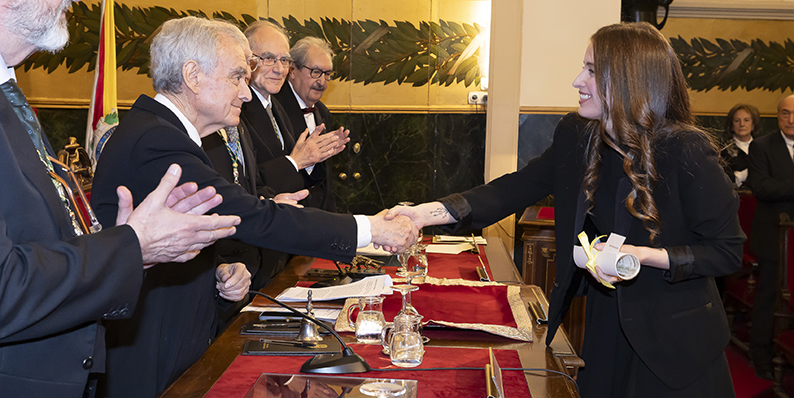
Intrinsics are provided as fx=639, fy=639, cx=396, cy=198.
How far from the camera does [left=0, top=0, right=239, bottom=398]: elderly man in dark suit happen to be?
3.66ft

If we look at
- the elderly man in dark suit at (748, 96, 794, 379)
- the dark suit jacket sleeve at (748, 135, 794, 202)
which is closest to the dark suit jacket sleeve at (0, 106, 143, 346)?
the elderly man in dark suit at (748, 96, 794, 379)

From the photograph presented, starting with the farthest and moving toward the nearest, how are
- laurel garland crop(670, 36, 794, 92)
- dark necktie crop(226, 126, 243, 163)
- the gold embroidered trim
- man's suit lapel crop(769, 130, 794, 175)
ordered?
laurel garland crop(670, 36, 794, 92)
man's suit lapel crop(769, 130, 794, 175)
dark necktie crop(226, 126, 243, 163)
the gold embroidered trim

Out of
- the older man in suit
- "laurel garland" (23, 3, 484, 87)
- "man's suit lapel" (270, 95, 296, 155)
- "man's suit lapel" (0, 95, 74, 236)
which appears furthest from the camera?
"laurel garland" (23, 3, 484, 87)

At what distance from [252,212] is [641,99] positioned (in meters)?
→ 1.21

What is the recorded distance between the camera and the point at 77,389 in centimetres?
130

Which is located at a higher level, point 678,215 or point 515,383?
point 678,215

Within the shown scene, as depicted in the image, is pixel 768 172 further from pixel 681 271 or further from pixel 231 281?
pixel 231 281

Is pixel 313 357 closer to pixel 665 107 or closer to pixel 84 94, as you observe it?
pixel 665 107

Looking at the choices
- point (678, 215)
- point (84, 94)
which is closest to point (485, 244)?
point (678, 215)

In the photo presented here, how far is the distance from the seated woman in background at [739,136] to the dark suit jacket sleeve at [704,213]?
4.12 m

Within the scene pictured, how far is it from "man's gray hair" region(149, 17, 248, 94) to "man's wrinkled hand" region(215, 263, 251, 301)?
61 cm

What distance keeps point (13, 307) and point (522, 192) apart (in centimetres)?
174

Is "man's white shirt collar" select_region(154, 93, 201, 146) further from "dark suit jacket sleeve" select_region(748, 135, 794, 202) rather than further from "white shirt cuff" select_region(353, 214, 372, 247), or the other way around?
"dark suit jacket sleeve" select_region(748, 135, 794, 202)

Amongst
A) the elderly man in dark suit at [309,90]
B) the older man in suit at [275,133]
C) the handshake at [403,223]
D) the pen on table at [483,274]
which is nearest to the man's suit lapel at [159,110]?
the handshake at [403,223]
